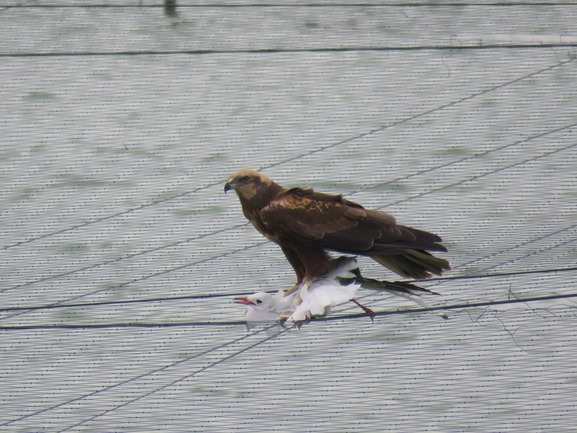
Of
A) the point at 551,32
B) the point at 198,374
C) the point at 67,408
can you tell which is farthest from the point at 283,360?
the point at 551,32

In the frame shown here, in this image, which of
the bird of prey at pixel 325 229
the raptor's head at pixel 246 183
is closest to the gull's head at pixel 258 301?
the bird of prey at pixel 325 229

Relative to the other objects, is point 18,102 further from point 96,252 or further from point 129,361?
point 129,361

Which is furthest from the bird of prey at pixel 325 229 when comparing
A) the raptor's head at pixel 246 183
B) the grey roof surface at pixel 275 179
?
the grey roof surface at pixel 275 179

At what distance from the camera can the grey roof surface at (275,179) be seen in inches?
75.9

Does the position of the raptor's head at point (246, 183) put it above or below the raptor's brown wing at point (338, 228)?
above

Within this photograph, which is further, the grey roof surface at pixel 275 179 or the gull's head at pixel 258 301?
the grey roof surface at pixel 275 179

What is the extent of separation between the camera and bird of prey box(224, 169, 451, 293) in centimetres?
153

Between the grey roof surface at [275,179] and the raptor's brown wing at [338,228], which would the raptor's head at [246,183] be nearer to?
the raptor's brown wing at [338,228]

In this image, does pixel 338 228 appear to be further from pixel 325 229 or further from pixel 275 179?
pixel 275 179

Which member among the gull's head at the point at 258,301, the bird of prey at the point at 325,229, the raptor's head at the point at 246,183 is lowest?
the gull's head at the point at 258,301

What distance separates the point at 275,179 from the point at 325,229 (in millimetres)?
759

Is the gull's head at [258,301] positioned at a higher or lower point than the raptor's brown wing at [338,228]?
lower

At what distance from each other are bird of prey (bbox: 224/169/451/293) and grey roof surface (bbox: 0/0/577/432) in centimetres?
21

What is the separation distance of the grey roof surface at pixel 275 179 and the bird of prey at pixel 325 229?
8.4 inches
